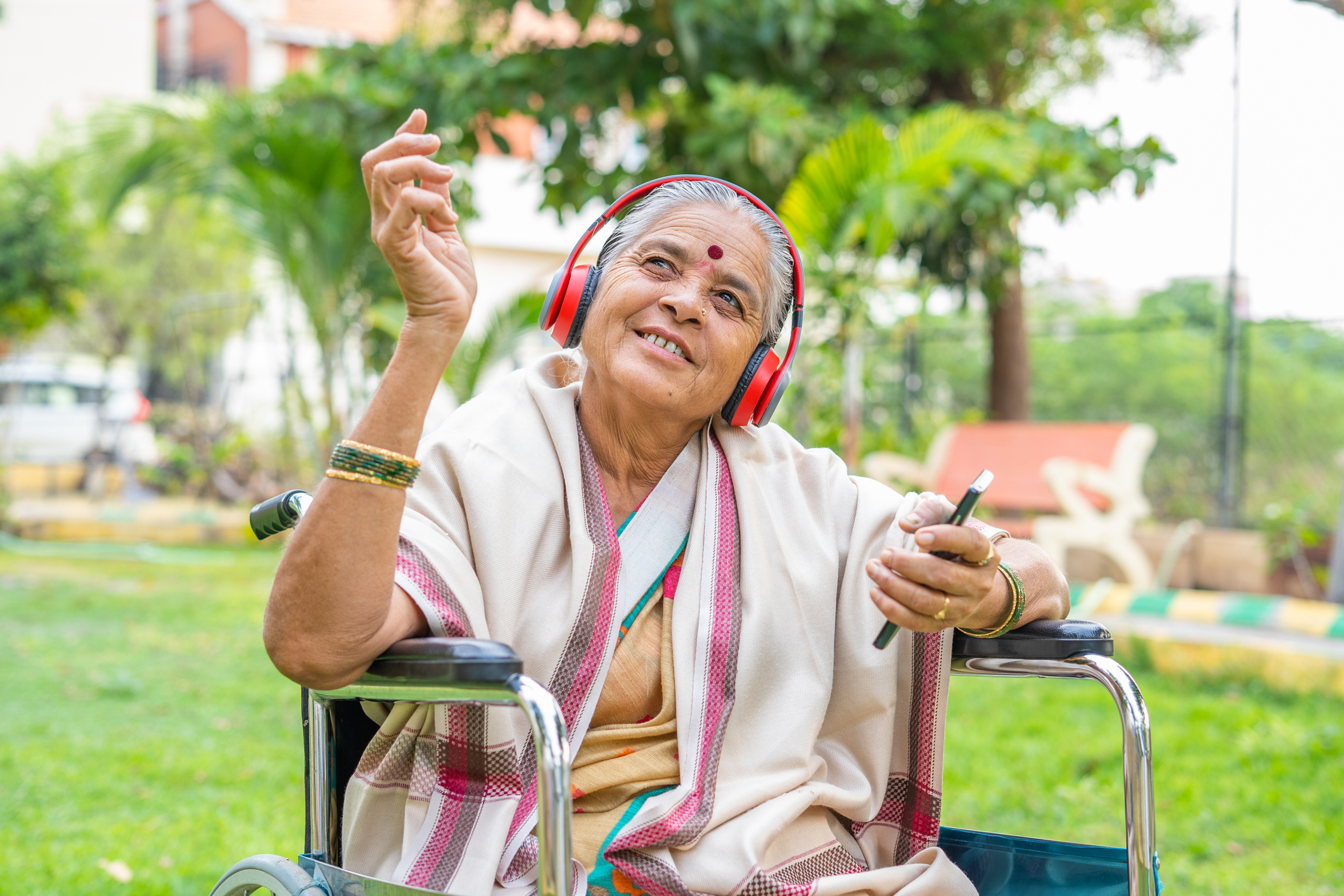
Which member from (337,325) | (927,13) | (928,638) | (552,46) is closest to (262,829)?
(928,638)

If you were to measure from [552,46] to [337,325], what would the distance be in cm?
225

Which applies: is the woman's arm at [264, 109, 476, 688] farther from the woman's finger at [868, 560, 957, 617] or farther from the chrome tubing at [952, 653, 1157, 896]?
the chrome tubing at [952, 653, 1157, 896]

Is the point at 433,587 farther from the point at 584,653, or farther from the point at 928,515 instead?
the point at 928,515

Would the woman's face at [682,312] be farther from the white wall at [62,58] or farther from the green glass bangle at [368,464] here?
the white wall at [62,58]

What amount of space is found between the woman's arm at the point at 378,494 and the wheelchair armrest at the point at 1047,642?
3.06 feet

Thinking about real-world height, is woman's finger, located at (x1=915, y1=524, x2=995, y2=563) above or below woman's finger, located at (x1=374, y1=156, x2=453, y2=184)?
below

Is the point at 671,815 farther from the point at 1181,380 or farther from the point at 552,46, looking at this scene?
the point at 1181,380

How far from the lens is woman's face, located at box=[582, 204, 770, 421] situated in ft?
6.04

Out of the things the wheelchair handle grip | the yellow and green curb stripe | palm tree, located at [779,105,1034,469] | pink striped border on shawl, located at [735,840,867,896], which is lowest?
the yellow and green curb stripe

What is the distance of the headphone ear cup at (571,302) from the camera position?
6.24 ft

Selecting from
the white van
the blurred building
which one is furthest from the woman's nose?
the blurred building

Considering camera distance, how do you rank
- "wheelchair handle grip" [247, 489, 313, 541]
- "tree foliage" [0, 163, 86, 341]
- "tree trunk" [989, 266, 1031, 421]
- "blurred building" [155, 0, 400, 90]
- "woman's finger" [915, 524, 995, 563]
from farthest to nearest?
1. "blurred building" [155, 0, 400, 90]
2. "tree foliage" [0, 163, 86, 341]
3. "tree trunk" [989, 266, 1031, 421]
4. "wheelchair handle grip" [247, 489, 313, 541]
5. "woman's finger" [915, 524, 995, 563]

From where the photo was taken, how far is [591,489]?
1836 mm

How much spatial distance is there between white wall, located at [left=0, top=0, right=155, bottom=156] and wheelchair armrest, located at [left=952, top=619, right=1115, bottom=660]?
2588 cm
